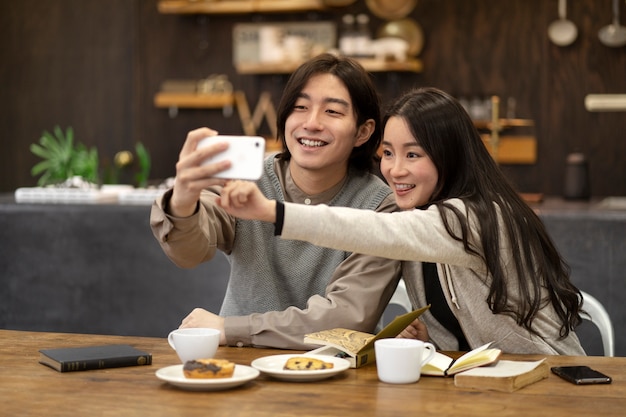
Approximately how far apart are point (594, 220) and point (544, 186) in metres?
2.17

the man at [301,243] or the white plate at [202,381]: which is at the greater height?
the man at [301,243]

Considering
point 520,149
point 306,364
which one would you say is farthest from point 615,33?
point 306,364

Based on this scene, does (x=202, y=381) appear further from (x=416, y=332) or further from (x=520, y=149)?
(x=520, y=149)

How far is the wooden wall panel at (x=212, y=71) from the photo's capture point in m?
5.62

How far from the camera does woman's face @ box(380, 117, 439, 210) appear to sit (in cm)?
208

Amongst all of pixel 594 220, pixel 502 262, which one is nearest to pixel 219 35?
pixel 594 220

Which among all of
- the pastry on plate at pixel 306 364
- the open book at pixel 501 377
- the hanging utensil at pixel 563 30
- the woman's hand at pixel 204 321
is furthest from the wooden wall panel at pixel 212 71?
the pastry on plate at pixel 306 364

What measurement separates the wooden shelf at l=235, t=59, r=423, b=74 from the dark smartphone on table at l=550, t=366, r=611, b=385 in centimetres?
396

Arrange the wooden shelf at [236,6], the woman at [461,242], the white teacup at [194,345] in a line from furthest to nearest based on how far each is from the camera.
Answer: the wooden shelf at [236,6], the woman at [461,242], the white teacup at [194,345]

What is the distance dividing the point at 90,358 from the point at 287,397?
420 millimetres

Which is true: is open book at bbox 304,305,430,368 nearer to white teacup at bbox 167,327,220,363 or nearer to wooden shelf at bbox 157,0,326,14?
white teacup at bbox 167,327,220,363

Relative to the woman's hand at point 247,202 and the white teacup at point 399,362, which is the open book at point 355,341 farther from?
the woman's hand at point 247,202

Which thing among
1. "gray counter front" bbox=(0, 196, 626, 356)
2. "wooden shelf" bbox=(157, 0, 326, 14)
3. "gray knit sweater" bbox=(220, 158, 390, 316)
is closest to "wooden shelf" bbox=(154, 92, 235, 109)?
"wooden shelf" bbox=(157, 0, 326, 14)

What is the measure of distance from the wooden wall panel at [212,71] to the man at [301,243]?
3506mm
